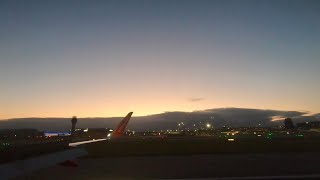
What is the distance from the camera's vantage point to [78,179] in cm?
1709

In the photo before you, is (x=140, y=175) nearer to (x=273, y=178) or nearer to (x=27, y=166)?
(x=273, y=178)

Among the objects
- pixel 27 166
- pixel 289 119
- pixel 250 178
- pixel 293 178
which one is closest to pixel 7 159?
pixel 27 166

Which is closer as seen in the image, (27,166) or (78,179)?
(27,166)

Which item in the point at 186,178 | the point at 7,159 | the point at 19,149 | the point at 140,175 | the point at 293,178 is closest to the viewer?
the point at 7,159

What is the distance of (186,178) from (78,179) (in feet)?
17.3

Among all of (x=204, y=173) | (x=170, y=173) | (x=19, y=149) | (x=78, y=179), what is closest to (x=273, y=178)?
(x=204, y=173)

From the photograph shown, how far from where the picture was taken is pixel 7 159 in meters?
8.46

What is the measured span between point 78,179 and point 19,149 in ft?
26.7

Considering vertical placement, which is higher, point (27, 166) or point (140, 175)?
point (27, 166)

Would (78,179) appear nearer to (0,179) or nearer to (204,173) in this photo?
(204,173)

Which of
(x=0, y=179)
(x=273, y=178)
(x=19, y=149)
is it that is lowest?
(x=273, y=178)

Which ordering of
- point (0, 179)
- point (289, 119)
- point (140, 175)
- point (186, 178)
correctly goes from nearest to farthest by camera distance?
point (0, 179) → point (186, 178) → point (140, 175) → point (289, 119)

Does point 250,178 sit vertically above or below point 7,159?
below

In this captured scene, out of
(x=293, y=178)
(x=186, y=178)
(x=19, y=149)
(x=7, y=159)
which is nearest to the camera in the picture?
(x=7, y=159)
